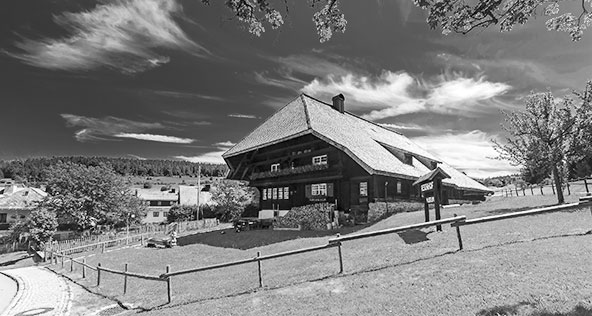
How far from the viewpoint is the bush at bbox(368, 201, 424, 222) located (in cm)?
2333

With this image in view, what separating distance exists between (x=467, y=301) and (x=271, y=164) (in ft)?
83.5

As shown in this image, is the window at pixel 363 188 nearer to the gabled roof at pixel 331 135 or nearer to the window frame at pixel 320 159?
the gabled roof at pixel 331 135

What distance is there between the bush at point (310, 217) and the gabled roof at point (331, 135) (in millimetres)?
4927

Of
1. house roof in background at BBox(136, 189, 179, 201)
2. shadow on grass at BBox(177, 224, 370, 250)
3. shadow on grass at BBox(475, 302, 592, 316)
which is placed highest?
house roof in background at BBox(136, 189, 179, 201)

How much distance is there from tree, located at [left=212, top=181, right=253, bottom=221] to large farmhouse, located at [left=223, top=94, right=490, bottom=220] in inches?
557

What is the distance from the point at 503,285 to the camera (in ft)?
23.6

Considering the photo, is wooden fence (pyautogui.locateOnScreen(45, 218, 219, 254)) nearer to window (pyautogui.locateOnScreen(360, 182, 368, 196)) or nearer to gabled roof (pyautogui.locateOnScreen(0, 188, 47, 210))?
gabled roof (pyautogui.locateOnScreen(0, 188, 47, 210))

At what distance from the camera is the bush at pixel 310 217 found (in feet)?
78.3

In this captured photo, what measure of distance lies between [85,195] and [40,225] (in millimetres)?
6553

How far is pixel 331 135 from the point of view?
77.7 ft

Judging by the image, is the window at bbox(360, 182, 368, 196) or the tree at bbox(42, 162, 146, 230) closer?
the window at bbox(360, 182, 368, 196)

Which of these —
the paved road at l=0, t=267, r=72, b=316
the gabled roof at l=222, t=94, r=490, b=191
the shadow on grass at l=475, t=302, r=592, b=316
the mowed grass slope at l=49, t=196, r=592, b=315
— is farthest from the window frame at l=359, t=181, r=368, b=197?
the paved road at l=0, t=267, r=72, b=316

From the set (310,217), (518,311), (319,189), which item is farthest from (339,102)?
(518,311)

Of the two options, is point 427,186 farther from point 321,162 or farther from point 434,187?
point 321,162
